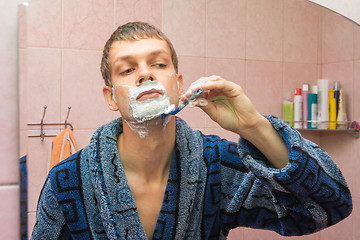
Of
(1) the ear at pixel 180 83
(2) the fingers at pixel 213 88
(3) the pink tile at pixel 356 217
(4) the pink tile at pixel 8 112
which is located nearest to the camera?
(4) the pink tile at pixel 8 112

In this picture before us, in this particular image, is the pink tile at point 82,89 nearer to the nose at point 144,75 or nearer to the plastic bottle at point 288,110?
the nose at point 144,75

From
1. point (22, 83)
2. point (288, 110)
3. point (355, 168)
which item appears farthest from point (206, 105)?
point (355, 168)

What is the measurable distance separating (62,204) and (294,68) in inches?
26.3

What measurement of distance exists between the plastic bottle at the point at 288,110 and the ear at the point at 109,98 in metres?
0.44

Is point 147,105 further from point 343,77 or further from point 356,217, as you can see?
point 356,217

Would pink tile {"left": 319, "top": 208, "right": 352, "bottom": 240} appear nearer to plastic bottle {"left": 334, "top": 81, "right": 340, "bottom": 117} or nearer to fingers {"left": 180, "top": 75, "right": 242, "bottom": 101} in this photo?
plastic bottle {"left": 334, "top": 81, "right": 340, "bottom": 117}

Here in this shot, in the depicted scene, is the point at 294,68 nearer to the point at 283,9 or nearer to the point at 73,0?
the point at 283,9

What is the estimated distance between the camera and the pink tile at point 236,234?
77cm

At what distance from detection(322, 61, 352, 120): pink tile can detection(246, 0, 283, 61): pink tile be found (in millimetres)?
137

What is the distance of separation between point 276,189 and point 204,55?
0.35 metres

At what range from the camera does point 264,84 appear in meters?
0.77

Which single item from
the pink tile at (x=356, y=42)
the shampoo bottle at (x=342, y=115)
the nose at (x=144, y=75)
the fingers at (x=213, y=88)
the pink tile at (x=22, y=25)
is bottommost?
the shampoo bottle at (x=342, y=115)

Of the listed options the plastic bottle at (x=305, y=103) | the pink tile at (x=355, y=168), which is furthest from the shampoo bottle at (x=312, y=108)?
the pink tile at (x=355, y=168)

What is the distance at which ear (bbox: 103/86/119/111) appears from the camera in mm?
674
